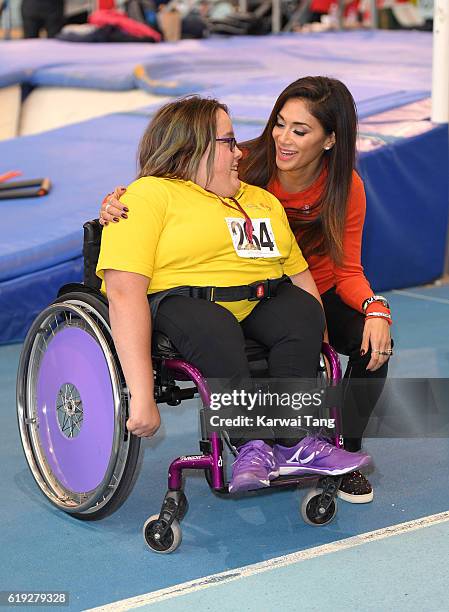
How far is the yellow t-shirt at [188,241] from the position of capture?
7.28ft

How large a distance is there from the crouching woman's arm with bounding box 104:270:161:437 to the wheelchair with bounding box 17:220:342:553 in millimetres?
38

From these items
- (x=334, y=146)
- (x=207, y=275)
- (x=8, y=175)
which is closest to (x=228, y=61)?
(x=8, y=175)

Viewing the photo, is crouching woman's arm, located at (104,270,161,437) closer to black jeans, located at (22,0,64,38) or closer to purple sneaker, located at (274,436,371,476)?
purple sneaker, located at (274,436,371,476)

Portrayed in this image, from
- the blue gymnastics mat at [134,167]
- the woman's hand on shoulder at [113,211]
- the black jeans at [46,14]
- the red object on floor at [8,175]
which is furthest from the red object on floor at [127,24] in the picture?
the woman's hand on shoulder at [113,211]

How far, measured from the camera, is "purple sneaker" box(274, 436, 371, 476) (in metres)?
2.21

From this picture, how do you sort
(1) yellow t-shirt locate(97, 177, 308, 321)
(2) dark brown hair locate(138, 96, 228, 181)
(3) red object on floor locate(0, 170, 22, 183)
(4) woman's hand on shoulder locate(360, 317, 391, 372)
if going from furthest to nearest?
(3) red object on floor locate(0, 170, 22, 183), (4) woman's hand on shoulder locate(360, 317, 391, 372), (2) dark brown hair locate(138, 96, 228, 181), (1) yellow t-shirt locate(97, 177, 308, 321)

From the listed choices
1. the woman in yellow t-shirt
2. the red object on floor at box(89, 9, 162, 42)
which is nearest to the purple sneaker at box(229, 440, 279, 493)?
the woman in yellow t-shirt

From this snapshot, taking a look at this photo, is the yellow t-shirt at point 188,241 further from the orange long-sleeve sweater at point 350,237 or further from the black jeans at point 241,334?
the orange long-sleeve sweater at point 350,237

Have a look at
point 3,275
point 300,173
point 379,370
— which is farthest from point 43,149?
point 379,370

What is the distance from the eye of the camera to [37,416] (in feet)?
8.30

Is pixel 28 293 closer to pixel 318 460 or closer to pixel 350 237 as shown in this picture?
pixel 350 237

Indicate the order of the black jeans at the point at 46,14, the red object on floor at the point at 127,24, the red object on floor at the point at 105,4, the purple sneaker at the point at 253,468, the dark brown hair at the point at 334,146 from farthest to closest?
the red object on floor at the point at 105,4, the black jeans at the point at 46,14, the red object on floor at the point at 127,24, the dark brown hair at the point at 334,146, the purple sneaker at the point at 253,468

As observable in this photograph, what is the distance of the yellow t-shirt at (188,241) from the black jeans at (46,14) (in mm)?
8122

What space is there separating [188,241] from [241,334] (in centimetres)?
22
